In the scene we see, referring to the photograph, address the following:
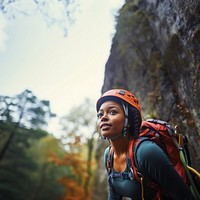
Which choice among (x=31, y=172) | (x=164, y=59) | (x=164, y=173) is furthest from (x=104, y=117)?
(x=31, y=172)

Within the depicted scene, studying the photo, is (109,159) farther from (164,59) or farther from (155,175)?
(164,59)

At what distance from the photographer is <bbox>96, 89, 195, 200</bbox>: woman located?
105 inches

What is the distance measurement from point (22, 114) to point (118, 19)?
16.3 ft

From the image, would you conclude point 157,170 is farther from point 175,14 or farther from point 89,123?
point 89,123

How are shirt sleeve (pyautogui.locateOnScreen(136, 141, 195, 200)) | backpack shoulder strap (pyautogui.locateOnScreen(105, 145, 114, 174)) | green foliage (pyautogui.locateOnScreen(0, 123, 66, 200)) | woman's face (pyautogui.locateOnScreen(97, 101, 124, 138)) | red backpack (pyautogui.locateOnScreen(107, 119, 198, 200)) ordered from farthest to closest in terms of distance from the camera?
green foliage (pyautogui.locateOnScreen(0, 123, 66, 200)) < backpack shoulder strap (pyautogui.locateOnScreen(105, 145, 114, 174)) < woman's face (pyautogui.locateOnScreen(97, 101, 124, 138)) < red backpack (pyautogui.locateOnScreen(107, 119, 198, 200)) < shirt sleeve (pyautogui.locateOnScreen(136, 141, 195, 200))

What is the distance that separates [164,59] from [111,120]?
4059mm

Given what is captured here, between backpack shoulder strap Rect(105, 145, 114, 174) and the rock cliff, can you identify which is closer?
backpack shoulder strap Rect(105, 145, 114, 174)

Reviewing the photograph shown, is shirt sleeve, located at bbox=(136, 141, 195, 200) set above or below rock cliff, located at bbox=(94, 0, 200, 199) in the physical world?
below

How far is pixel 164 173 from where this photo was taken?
266 centimetres

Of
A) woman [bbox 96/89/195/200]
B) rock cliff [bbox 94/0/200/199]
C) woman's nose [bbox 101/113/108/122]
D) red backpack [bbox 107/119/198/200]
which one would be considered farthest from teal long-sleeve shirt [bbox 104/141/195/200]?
rock cliff [bbox 94/0/200/199]

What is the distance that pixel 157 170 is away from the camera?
268 cm

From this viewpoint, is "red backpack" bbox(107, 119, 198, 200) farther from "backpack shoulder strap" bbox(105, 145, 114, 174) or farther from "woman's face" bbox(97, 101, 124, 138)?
"backpack shoulder strap" bbox(105, 145, 114, 174)

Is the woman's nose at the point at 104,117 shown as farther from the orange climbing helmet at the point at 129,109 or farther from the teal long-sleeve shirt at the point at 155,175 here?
the teal long-sleeve shirt at the point at 155,175

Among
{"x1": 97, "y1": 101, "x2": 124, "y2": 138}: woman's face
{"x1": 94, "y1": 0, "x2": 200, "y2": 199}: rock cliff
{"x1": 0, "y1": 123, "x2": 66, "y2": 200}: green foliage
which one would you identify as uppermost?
{"x1": 0, "y1": 123, "x2": 66, "y2": 200}: green foliage
